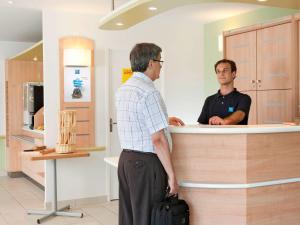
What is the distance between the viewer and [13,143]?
738 cm

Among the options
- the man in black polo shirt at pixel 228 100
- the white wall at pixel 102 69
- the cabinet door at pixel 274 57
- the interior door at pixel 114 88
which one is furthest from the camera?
the interior door at pixel 114 88

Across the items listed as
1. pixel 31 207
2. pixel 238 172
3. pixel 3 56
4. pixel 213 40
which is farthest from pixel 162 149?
pixel 3 56

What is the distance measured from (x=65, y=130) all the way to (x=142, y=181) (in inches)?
92.5

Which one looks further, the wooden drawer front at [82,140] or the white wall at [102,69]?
the wooden drawer front at [82,140]

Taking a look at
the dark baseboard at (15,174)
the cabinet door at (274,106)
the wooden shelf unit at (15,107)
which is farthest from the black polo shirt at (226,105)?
the dark baseboard at (15,174)

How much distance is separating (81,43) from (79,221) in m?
2.12

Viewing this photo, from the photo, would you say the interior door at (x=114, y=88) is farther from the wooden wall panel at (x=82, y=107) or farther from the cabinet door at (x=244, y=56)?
the cabinet door at (x=244, y=56)

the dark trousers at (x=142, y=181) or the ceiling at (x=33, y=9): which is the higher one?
the ceiling at (x=33, y=9)

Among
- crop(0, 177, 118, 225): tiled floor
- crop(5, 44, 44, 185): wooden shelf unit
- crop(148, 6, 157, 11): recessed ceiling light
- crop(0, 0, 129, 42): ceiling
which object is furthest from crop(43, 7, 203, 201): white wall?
crop(5, 44, 44, 185): wooden shelf unit

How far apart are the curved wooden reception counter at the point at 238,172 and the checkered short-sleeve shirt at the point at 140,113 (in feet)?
1.02

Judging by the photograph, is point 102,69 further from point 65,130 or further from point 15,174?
point 15,174

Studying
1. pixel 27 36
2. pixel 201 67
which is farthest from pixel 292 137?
pixel 27 36

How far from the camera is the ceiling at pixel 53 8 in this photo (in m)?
4.79

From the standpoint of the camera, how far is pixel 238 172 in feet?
9.08
